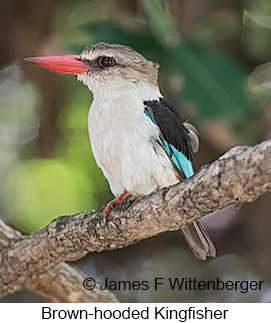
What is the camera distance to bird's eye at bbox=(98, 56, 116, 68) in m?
1.70

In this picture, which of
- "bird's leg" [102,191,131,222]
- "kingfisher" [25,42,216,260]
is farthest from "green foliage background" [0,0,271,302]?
"bird's leg" [102,191,131,222]

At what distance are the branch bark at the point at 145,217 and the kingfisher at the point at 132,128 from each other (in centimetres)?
7

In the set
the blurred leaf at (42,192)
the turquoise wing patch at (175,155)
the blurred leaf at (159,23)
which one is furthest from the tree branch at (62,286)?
the blurred leaf at (159,23)

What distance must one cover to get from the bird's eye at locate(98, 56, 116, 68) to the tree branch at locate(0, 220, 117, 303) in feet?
1.60

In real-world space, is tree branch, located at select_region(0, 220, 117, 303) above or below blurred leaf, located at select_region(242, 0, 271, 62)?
below

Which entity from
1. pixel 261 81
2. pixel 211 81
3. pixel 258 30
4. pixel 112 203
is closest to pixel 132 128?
pixel 112 203

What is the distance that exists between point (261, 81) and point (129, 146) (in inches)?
20.3

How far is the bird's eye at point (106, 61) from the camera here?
5.58ft

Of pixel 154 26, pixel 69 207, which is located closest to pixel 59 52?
pixel 154 26

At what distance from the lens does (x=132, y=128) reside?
1.61 metres

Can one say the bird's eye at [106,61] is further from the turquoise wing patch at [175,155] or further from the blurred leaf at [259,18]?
the blurred leaf at [259,18]

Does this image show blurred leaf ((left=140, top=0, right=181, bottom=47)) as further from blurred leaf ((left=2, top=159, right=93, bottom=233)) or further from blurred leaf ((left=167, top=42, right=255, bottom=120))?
blurred leaf ((left=2, top=159, right=93, bottom=233))

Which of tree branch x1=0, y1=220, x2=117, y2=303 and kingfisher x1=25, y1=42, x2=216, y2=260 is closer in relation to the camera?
kingfisher x1=25, y1=42, x2=216, y2=260

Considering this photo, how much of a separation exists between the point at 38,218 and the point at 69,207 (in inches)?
3.9
